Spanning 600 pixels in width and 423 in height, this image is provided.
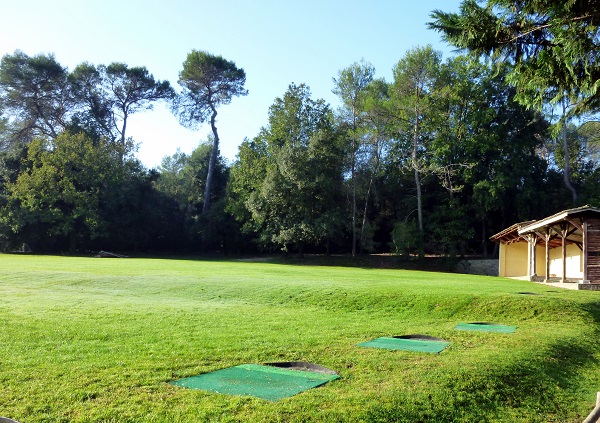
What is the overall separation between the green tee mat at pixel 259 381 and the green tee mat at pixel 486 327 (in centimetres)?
620

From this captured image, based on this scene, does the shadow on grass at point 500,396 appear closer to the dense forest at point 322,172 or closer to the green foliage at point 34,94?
the dense forest at point 322,172

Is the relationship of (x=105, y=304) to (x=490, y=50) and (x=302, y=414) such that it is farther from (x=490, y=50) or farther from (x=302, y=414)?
(x=490, y=50)

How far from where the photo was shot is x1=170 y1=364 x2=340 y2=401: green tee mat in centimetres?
611

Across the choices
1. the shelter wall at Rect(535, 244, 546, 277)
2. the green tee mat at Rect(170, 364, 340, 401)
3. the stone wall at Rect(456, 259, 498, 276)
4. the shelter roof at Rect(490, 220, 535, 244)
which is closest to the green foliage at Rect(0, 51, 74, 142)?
the stone wall at Rect(456, 259, 498, 276)

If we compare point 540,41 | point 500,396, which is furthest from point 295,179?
point 500,396

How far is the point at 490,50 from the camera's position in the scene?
32.7ft

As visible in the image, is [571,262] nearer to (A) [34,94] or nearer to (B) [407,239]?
(B) [407,239]

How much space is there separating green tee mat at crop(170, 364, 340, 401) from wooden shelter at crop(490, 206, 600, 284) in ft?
68.0

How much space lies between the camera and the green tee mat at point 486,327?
1199 centimetres

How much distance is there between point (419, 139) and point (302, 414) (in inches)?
1884

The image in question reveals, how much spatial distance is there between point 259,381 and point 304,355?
68.3 inches

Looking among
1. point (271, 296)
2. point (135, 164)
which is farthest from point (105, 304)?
point (135, 164)

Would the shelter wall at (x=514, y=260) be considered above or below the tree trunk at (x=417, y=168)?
below

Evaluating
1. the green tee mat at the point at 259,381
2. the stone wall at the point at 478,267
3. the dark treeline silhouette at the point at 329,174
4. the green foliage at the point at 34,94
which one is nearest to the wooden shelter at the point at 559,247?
the stone wall at the point at 478,267
